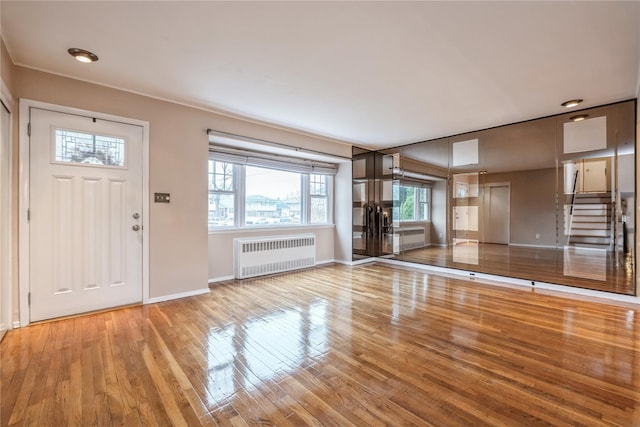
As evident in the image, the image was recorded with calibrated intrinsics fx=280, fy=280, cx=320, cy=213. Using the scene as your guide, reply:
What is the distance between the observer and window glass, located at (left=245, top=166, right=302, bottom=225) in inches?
189

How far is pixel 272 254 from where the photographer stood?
15.6ft

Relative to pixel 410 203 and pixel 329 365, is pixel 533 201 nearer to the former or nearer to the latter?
pixel 410 203

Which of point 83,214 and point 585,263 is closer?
point 83,214

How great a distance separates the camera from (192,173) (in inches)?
144

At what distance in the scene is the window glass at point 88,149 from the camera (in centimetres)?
283

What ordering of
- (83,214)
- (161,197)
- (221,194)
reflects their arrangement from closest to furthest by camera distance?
(83,214)
(161,197)
(221,194)

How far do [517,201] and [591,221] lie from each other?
1.75 m

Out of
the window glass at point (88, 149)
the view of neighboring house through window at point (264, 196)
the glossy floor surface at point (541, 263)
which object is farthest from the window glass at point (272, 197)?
the glossy floor surface at point (541, 263)

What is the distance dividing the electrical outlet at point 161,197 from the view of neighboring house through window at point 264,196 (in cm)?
92

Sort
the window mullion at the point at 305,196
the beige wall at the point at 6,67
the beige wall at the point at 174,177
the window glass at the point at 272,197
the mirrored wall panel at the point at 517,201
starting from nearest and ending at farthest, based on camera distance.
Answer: the beige wall at the point at 6,67, the beige wall at the point at 174,177, the mirrored wall panel at the point at 517,201, the window glass at the point at 272,197, the window mullion at the point at 305,196

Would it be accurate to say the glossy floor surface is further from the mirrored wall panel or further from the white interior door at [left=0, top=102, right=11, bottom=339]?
the white interior door at [left=0, top=102, right=11, bottom=339]

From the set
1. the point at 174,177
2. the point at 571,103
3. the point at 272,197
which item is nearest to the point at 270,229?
the point at 272,197

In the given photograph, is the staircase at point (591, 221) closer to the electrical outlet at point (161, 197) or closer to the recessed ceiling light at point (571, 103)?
the recessed ceiling light at point (571, 103)

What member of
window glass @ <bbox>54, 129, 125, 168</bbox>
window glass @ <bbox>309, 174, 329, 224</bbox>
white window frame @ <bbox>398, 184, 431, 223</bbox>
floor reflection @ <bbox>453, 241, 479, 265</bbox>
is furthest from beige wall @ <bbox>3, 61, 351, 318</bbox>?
floor reflection @ <bbox>453, 241, 479, 265</bbox>
